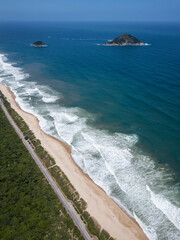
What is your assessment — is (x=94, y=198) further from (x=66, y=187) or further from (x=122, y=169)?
(x=122, y=169)

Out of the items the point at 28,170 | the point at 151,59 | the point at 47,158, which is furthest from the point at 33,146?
the point at 151,59

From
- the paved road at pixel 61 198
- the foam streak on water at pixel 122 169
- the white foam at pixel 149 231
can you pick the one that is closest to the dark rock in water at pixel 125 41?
the foam streak on water at pixel 122 169

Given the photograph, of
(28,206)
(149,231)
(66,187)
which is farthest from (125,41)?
(28,206)

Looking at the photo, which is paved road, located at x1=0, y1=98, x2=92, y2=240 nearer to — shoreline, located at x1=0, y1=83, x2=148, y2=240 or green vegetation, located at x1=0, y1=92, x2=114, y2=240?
green vegetation, located at x1=0, y1=92, x2=114, y2=240

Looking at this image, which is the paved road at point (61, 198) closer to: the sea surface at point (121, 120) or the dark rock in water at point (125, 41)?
the sea surface at point (121, 120)

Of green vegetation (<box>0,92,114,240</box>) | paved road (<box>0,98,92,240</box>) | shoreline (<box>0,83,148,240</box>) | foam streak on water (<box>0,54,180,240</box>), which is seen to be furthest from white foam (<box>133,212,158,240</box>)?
paved road (<box>0,98,92,240</box>)

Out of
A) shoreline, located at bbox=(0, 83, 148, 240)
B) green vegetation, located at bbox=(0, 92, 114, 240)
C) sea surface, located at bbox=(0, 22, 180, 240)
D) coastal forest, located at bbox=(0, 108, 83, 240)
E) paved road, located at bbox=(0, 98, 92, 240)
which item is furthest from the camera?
sea surface, located at bbox=(0, 22, 180, 240)

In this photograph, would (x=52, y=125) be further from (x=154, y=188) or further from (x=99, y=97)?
(x=154, y=188)
